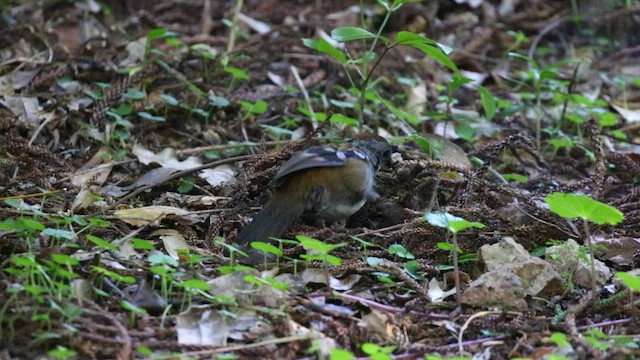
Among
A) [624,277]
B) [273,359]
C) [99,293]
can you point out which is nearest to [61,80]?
[99,293]

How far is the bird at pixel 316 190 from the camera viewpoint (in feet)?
13.5

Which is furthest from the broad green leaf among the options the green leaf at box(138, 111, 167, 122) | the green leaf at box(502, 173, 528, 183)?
the green leaf at box(502, 173, 528, 183)

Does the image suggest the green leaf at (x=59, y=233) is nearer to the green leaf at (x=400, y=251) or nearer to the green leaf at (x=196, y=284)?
the green leaf at (x=196, y=284)

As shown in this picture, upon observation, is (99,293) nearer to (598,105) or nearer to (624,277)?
(624,277)

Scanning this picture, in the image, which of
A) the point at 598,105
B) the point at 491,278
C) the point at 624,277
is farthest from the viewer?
the point at 598,105

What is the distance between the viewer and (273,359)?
3.06m

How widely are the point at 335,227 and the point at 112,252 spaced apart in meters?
1.13

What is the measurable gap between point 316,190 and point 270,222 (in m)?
0.32

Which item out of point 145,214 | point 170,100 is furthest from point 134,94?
point 145,214

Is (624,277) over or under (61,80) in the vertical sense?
over

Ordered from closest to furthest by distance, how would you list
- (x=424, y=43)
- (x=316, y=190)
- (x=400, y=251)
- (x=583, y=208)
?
(x=583, y=208), (x=400, y=251), (x=316, y=190), (x=424, y=43)

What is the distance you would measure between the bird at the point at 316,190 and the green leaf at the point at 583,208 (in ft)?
4.02

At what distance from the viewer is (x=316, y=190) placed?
430cm

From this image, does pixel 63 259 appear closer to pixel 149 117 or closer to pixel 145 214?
pixel 145 214
